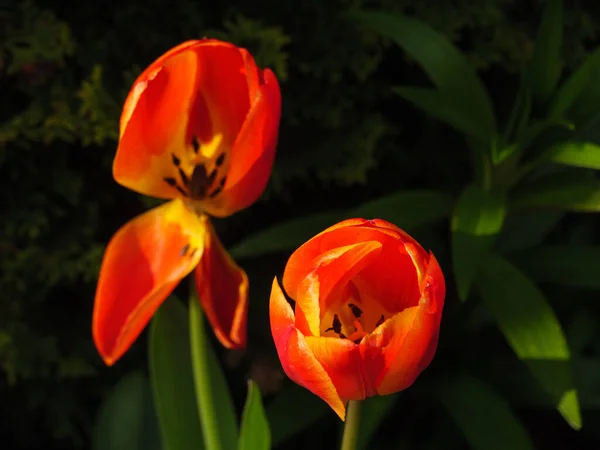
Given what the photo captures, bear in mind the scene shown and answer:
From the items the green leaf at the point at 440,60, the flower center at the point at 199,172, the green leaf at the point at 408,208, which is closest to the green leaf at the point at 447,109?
the green leaf at the point at 440,60

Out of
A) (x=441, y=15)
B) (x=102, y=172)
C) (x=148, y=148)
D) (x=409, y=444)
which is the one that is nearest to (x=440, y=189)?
(x=441, y=15)

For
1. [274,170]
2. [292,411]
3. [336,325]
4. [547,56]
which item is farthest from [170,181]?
[547,56]

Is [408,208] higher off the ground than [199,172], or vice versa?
[199,172]

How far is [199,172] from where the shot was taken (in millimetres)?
794

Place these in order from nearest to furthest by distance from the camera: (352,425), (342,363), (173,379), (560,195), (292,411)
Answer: (342,363)
(352,425)
(173,379)
(560,195)
(292,411)

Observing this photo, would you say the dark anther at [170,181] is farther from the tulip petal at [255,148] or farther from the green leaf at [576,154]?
the green leaf at [576,154]

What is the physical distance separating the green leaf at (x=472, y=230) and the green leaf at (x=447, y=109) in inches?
3.1

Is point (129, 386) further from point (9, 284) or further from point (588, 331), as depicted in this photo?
point (588, 331)

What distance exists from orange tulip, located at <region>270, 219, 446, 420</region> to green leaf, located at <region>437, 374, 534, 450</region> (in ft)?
1.64

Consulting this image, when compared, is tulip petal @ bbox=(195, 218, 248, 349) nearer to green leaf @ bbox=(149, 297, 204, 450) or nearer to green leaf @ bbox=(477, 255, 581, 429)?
green leaf @ bbox=(149, 297, 204, 450)

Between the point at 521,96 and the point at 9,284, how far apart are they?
776 mm

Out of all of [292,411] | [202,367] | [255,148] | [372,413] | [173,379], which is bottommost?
[292,411]

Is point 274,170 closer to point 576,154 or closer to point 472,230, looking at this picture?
point 472,230

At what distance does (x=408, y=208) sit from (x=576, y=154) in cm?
24
